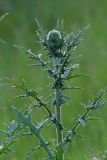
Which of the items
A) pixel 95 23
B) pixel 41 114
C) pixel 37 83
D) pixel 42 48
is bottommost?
pixel 42 48

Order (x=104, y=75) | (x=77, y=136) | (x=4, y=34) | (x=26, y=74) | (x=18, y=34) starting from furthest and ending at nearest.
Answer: (x=4, y=34) → (x=18, y=34) → (x=26, y=74) → (x=104, y=75) → (x=77, y=136)

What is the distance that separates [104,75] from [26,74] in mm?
977

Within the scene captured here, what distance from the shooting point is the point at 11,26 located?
29.0 ft

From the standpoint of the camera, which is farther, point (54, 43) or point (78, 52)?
point (78, 52)

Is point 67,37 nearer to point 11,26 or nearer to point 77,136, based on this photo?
point 77,136

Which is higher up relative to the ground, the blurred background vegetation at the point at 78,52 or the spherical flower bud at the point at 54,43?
the blurred background vegetation at the point at 78,52

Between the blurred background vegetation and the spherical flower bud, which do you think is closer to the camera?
the spherical flower bud

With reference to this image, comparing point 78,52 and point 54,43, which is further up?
point 78,52

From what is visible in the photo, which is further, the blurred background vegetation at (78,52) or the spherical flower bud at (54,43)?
the blurred background vegetation at (78,52)

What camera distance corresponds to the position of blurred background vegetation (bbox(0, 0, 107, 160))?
4.59 meters

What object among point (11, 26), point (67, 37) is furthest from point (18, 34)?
point (67, 37)

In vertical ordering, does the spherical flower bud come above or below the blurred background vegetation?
below

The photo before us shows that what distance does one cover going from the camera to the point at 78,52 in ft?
25.5

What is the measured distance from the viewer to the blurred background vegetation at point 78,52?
4586 millimetres
